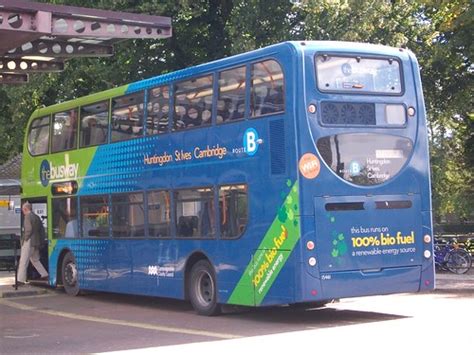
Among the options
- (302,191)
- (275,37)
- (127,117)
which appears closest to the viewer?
(302,191)

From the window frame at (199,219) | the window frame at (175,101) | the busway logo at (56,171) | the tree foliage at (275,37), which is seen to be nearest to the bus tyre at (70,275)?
the busway logo at (56,171)

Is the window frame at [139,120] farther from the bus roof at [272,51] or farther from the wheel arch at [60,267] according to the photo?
the wheel arch at [60,267]

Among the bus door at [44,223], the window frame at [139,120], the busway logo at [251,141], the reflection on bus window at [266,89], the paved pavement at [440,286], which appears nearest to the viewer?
the reflection on bus window at [266,89]

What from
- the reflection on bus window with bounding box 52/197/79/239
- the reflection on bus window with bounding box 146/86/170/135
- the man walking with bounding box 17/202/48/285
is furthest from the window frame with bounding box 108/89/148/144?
the man walking with bounding box 17/202/48/285

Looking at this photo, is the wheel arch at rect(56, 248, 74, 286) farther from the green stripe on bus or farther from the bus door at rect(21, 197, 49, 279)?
the green stripe on bus

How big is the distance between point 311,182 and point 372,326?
2317mm

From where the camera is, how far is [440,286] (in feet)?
54.0

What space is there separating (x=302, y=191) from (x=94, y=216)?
6.39m

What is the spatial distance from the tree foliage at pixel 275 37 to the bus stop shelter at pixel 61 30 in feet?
22.2

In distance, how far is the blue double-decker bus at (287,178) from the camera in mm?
11094

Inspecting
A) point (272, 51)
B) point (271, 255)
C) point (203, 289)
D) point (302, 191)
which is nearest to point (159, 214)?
point (203, 289)

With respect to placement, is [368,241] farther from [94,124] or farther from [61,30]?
[94,124]

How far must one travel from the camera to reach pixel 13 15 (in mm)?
10984

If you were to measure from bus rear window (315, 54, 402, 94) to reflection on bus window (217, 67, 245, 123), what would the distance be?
54.1 inches
